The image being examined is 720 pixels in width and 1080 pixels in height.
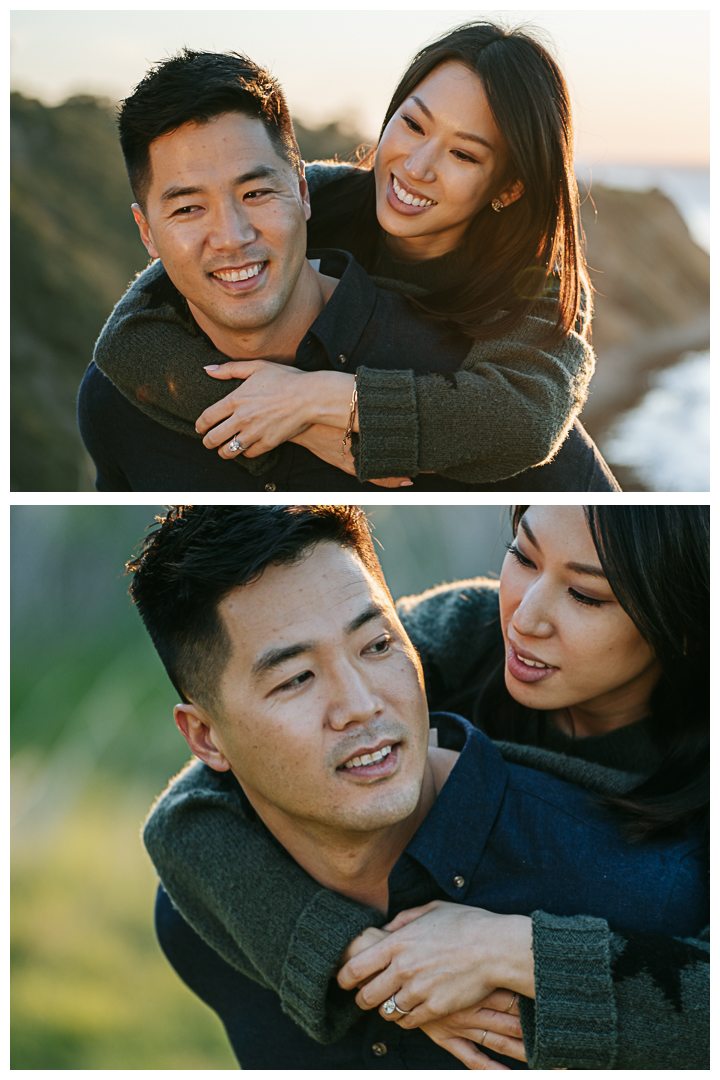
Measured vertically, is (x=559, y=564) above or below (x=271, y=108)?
below

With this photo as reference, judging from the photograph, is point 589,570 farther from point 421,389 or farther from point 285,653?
point 285,653

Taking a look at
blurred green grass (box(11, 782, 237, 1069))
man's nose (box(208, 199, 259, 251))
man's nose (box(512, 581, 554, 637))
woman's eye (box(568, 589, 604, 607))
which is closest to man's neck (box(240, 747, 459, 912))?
man's nose (box(512, 581, 554, 637))

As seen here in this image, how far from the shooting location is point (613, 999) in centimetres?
168

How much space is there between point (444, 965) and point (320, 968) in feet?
0.79

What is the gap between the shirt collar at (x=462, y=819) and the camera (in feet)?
6.17

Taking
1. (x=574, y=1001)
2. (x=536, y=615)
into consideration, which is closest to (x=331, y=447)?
(x=536, y=615)

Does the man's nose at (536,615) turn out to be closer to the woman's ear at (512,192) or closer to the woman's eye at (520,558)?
the woman's eye at (520,558)

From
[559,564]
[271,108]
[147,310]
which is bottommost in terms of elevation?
[559,564]

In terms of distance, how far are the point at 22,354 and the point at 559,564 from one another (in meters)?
4.18

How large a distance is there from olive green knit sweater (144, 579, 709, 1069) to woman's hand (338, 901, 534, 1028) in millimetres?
42

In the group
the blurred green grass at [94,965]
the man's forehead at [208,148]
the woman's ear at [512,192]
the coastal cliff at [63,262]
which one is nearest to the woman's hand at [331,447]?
the man's forehead at [208,148]

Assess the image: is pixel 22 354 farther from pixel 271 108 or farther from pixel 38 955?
pixel 271 108
